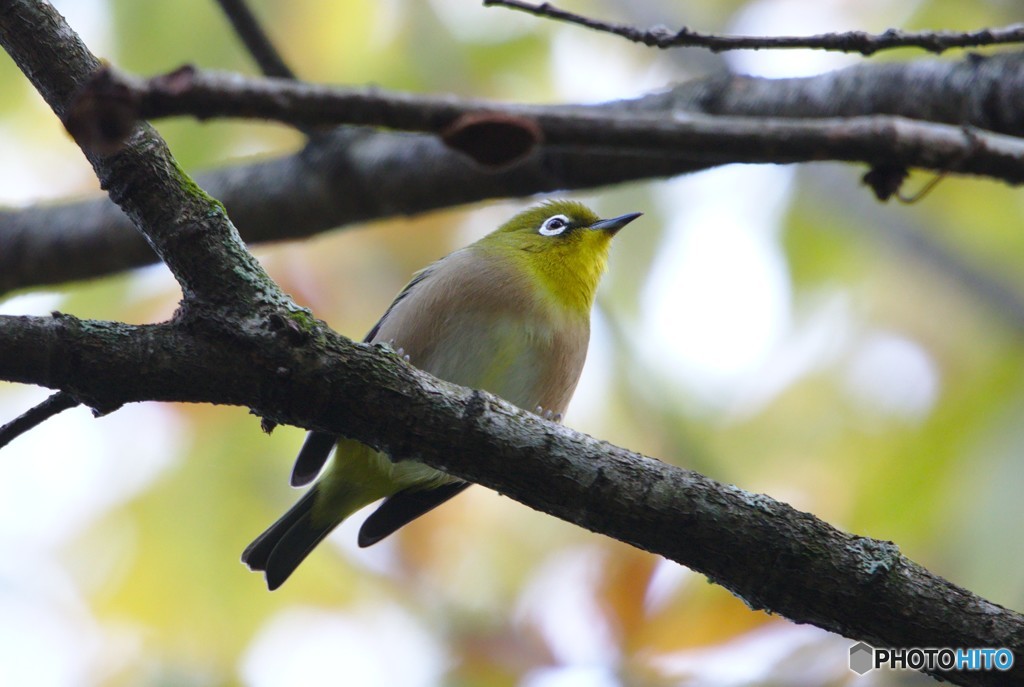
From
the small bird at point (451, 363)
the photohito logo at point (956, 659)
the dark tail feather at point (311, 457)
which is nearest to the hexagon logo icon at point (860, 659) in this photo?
the photohito logo at point (956, 659)

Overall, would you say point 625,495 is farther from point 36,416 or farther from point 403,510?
point 403,510

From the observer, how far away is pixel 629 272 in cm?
955

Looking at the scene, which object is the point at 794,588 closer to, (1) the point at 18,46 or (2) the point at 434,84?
(1) the point at 18,46

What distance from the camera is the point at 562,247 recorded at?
20.7ft

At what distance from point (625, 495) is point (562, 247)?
329cm

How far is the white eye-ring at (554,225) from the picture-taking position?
21.2ft

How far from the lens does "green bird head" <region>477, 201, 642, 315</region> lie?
5.91 metres

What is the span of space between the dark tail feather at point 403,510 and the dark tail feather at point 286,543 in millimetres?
248

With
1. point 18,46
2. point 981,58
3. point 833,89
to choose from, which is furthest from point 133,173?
point 981,58

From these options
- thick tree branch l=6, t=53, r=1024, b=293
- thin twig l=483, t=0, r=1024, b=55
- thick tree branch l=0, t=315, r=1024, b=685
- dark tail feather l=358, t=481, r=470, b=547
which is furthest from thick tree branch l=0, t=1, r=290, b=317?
dark tail feather l=358, t=481, r=470, b=547

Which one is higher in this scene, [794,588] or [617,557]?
[617,557]

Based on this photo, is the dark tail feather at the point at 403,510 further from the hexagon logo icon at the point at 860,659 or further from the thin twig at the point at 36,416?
the thin twig at the point at 36,416

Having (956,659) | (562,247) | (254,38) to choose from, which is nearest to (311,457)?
(562,247)

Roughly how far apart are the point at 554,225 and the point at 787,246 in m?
3.58
